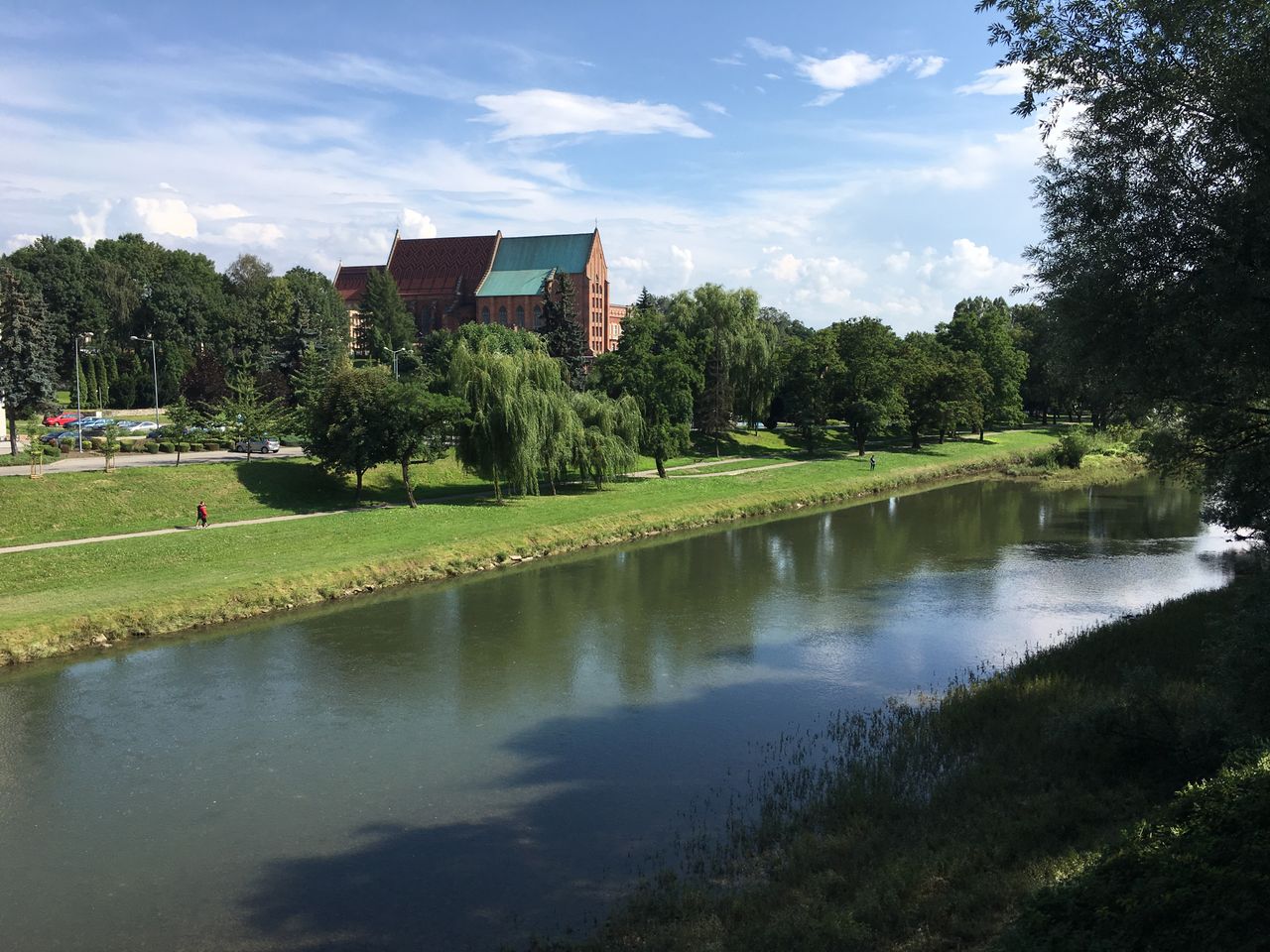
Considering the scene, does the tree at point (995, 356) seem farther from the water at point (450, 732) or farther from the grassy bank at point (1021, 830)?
the grassy bank at point (1021, 830)

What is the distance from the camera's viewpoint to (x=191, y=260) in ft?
307

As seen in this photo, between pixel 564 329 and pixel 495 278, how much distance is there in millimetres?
55076

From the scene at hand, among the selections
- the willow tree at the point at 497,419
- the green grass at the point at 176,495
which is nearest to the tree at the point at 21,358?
the green grass at the point at 176,495

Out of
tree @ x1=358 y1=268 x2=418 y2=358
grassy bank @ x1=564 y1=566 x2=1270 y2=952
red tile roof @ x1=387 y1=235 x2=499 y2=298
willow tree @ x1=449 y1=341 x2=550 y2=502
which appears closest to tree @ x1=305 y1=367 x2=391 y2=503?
willow tree @ x1=449 y1=341 x2=550 y2=502

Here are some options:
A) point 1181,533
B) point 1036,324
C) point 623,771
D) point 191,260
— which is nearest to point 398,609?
point 623,771

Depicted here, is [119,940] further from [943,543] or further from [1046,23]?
[943,543]

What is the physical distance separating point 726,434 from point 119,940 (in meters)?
52.6

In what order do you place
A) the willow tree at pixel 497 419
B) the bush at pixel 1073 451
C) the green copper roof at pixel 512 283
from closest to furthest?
the willow tree at pixel 497 419 < the bush at pixel 1073 451 < the green copper roof at pixel 512 283

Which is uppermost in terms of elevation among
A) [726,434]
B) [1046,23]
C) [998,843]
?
[1046,23]

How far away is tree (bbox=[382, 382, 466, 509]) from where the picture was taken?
3375 cm

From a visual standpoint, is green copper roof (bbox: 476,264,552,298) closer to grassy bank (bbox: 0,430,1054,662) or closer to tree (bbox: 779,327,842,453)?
tree (bbox: 779,327,842,453)

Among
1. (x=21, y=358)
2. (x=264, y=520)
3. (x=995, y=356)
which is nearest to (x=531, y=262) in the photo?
(x=995, y=356)

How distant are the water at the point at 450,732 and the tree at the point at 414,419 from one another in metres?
7.90

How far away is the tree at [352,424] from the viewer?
33.9m
